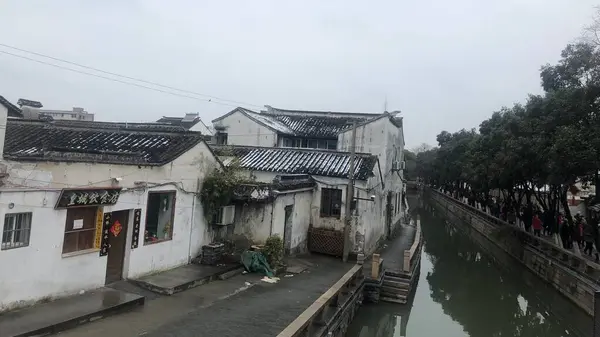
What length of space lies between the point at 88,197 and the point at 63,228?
0.76 m

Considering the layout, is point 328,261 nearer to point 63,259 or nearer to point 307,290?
point 307,290

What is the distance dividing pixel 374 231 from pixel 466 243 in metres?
17.0

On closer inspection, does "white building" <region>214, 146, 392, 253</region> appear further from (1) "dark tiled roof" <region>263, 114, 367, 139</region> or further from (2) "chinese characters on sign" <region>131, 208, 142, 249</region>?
(1) "dark tiled roof" <region>263, 114, 367, 139</region>

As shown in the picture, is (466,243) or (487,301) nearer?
(487,301)

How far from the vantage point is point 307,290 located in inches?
462

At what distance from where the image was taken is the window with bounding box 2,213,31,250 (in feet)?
24.7

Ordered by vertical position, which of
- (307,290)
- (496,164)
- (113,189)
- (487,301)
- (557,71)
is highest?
(557,71)

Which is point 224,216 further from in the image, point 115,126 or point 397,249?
point 397,249

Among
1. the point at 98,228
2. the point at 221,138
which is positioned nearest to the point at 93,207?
the point at 98,228

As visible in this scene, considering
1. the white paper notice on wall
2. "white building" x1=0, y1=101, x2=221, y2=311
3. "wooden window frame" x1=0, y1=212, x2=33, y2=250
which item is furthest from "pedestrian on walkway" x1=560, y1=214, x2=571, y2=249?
"wooden window frame" x1=0, y1=212, x2=33, y2=250

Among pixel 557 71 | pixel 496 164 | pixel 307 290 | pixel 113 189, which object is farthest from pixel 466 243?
pixel 113 189

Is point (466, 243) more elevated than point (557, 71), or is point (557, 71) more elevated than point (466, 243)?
point (557, 71)

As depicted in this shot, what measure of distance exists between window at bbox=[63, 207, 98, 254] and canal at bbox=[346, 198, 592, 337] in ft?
25.5

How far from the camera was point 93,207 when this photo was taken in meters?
9.42
